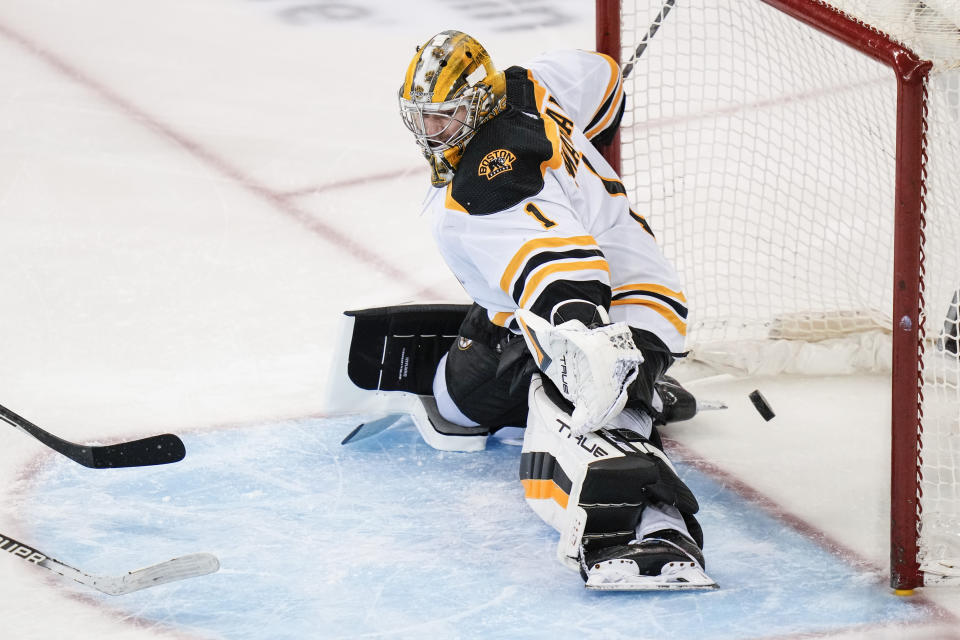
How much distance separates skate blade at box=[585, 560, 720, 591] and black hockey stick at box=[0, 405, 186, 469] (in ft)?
2.62

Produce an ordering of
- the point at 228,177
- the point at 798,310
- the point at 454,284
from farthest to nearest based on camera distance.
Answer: the point at 228,177 < the point at 454,284 < the point at 798,310

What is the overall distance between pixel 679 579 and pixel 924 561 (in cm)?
41

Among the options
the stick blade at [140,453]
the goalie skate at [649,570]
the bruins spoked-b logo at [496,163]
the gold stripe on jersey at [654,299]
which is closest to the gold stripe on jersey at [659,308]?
the gold stripe on jersey at [654,299]

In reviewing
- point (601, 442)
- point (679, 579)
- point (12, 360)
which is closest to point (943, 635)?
point (679, 579)

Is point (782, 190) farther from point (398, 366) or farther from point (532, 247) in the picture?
point (532, 247)

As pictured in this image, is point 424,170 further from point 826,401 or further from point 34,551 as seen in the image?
point 34,551

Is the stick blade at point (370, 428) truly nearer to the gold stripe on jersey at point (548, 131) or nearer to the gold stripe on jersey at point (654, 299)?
the gold stripe on jersey at point (654, 299)

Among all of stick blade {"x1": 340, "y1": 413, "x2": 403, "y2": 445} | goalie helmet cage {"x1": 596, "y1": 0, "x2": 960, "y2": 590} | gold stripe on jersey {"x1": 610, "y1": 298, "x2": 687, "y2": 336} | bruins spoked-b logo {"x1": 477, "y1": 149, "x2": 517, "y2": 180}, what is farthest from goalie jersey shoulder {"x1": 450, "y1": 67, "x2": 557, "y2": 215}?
stick blade {"x1": 340, "y1": 413, "x2": 403, "y2": 445}

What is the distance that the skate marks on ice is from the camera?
93.9 inches

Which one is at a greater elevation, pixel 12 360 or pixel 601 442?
→ pixel 601 442

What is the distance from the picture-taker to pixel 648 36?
10.7 feet

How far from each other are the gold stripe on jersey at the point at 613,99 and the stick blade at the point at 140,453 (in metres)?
1.11

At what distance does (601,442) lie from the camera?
2.46m

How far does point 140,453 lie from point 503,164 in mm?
856
